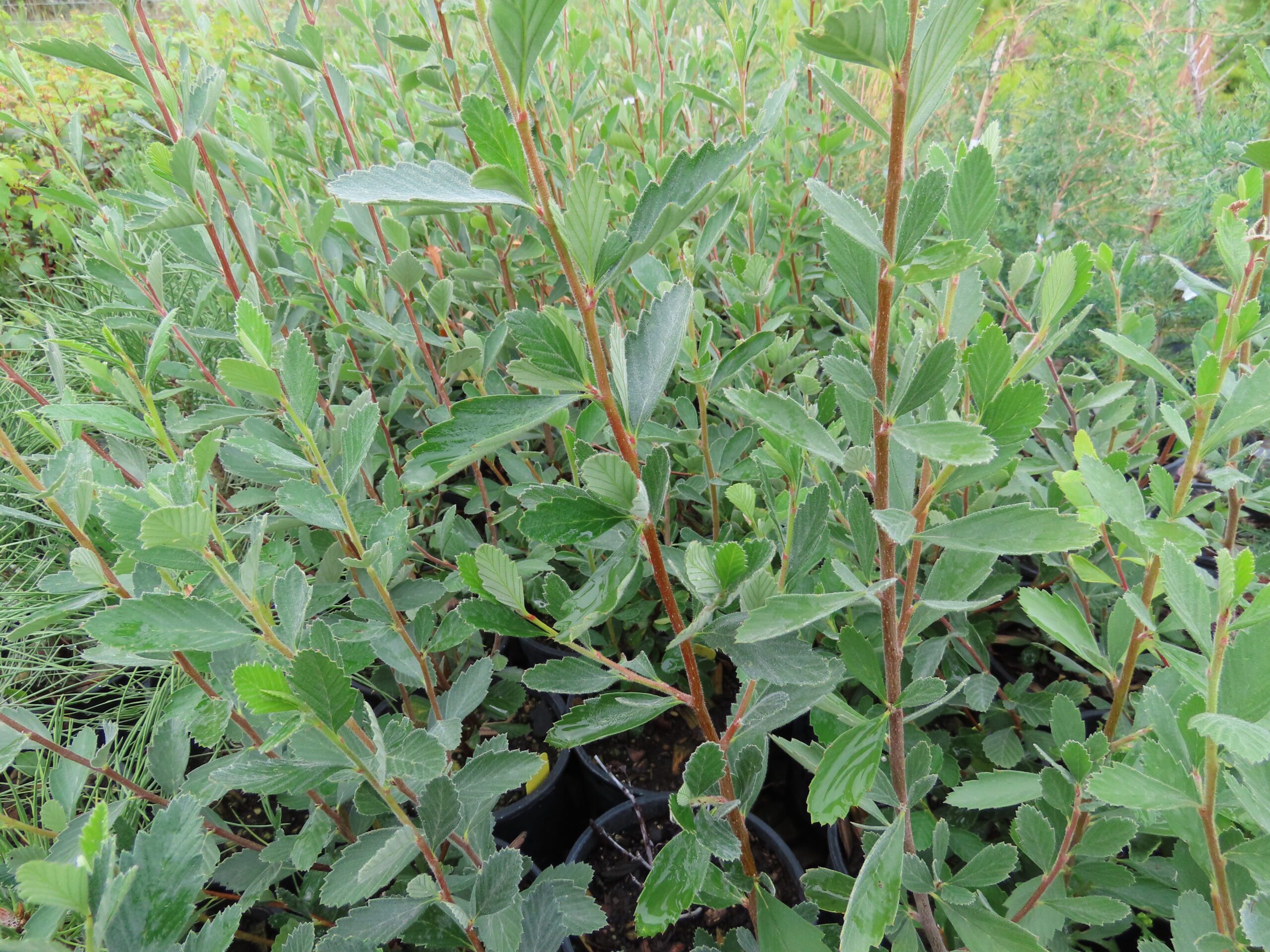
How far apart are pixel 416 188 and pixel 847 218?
0.36 meters

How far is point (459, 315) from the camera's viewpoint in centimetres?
214

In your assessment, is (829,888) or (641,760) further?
(641,760)

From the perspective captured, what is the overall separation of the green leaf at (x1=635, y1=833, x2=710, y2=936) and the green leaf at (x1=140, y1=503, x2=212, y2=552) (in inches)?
23.1

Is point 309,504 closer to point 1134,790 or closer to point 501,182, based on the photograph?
point 501,182

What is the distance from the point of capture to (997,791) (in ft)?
2.94

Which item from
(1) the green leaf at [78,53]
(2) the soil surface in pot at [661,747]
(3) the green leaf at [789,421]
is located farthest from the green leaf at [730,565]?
(1) the green leaf at [78,53]

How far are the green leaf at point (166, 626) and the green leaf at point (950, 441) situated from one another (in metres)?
0.71

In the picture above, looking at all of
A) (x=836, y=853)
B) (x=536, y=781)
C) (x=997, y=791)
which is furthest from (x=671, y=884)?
(x=536, y=781)

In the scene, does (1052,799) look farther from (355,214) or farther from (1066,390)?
(1066,390)

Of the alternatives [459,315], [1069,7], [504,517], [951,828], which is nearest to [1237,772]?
[951,828]

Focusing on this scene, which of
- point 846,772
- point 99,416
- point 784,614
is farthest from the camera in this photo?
point 99,416

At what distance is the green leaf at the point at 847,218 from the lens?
58 cm

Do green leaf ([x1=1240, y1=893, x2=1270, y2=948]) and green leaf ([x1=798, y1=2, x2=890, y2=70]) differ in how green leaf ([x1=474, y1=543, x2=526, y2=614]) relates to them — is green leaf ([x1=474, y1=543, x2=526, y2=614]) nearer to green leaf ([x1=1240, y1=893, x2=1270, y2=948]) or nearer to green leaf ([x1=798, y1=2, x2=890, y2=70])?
green leaf ([x1=798, y1=2, x2=890, y2=70])

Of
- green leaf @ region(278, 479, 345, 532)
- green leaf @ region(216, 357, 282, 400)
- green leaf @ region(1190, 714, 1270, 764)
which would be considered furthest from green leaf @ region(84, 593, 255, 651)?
green leaf @ region(1190, 714, 1270, 764)
